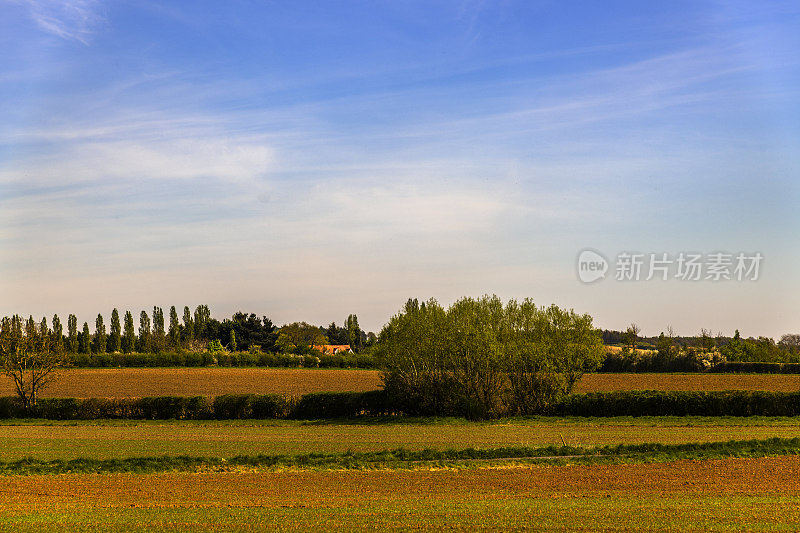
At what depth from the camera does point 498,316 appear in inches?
1924

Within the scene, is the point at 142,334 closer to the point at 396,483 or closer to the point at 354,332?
the point at 354,332

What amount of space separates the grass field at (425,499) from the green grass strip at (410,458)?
1392 millimetres

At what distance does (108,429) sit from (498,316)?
24.1 meters

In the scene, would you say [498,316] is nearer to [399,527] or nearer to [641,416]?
[641,416]

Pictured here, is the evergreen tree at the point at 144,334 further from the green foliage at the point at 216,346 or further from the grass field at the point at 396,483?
the grass field at the point at 396,483

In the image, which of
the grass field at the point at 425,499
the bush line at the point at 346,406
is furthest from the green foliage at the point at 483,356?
the grass field at the point at 425,499

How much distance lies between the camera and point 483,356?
47.1 m

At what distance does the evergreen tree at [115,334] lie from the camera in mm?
144625

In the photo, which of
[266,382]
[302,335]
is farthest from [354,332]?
[266,382]

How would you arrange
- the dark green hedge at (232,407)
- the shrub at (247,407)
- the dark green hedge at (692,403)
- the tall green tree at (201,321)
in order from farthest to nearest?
the tall green tree at (201,321)
the dark green hedge at (232,407)
the shrub at (247,407)
the dark green hedge at (692,403)

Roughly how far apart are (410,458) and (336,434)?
32.6 ft

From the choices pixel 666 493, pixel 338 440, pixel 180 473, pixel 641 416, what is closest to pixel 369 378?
pixel 641 416

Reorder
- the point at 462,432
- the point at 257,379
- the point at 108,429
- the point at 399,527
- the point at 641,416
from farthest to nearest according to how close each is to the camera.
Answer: the point at 257,379
the point at 641,416
the point at 108,429
the point at 462,432
the point at 399,527

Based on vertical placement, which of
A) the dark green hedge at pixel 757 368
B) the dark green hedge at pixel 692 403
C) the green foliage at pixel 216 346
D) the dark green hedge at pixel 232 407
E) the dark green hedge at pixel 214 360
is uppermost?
the green foliage at pixel 216 346
